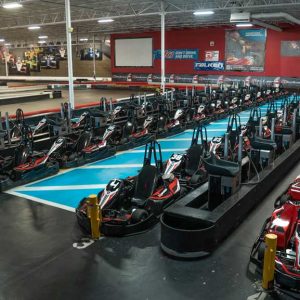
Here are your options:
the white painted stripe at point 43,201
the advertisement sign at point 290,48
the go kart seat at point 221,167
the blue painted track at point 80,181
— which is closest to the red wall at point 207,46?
the advertisement sign at point 290,48

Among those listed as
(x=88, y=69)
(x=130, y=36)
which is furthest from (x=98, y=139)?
(x=88, y=69)

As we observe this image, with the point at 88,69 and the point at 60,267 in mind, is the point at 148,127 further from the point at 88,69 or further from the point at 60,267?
the point at 88,69

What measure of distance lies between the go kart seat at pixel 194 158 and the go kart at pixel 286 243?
1751 millimetres

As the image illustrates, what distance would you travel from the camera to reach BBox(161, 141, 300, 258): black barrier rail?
3.95 meters

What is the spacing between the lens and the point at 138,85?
24297 millimetres

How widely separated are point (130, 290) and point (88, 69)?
99.7 ft

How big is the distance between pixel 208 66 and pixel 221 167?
764 inches

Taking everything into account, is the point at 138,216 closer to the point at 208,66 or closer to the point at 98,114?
the point at 98,114

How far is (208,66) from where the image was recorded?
2309cm

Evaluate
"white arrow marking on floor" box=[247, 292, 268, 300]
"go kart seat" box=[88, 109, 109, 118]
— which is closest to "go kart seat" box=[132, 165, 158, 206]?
"white arrow marking on floor" box=[247, 292, 268, 300]

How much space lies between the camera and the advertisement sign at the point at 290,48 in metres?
20.4

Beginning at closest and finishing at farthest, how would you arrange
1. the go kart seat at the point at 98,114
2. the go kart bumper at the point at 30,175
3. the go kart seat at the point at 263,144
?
the go kart seat at the point at 263,144, the go kart bumper at the point at 30,175, the go kart seat at the point at 98,114

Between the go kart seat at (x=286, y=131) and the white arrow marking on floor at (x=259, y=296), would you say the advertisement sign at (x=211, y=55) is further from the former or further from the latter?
the white arrow marking on floor at (x=259, y=296)

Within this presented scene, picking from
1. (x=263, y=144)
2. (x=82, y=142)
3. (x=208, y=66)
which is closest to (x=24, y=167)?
(x=82, y=142)
